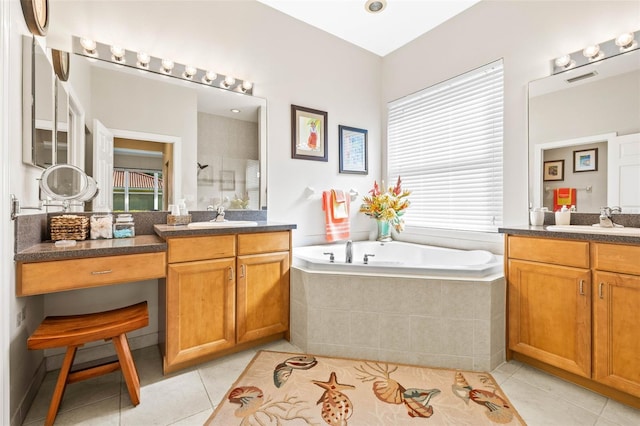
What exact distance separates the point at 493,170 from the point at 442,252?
0.86 m

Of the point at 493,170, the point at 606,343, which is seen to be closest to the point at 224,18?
the point at 493,170

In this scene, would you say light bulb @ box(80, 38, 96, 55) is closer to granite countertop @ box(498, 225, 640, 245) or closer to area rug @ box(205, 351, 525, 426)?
area rug @ box(205, 351, 525, 426)

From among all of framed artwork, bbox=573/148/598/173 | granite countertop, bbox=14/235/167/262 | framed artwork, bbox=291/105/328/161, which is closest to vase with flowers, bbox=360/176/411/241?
framed artwork, bbox=291/105/328/161

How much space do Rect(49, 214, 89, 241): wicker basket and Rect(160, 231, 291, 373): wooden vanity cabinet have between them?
0.60m

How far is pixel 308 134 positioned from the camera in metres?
3.05

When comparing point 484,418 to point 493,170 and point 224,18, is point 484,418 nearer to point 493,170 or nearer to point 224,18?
point 493,170

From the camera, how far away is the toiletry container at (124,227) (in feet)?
6.70

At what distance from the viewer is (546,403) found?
1628 millimetres

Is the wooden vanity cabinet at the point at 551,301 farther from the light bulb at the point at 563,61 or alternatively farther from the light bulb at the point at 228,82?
the light bulb at the point at 228,82

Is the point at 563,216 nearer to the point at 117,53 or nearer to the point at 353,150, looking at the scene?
the point at 353,150

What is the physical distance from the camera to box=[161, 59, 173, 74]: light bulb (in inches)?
90.8

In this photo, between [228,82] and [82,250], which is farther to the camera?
[228,82]

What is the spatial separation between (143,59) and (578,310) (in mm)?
3317

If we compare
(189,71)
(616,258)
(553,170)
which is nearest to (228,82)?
(189,71)
